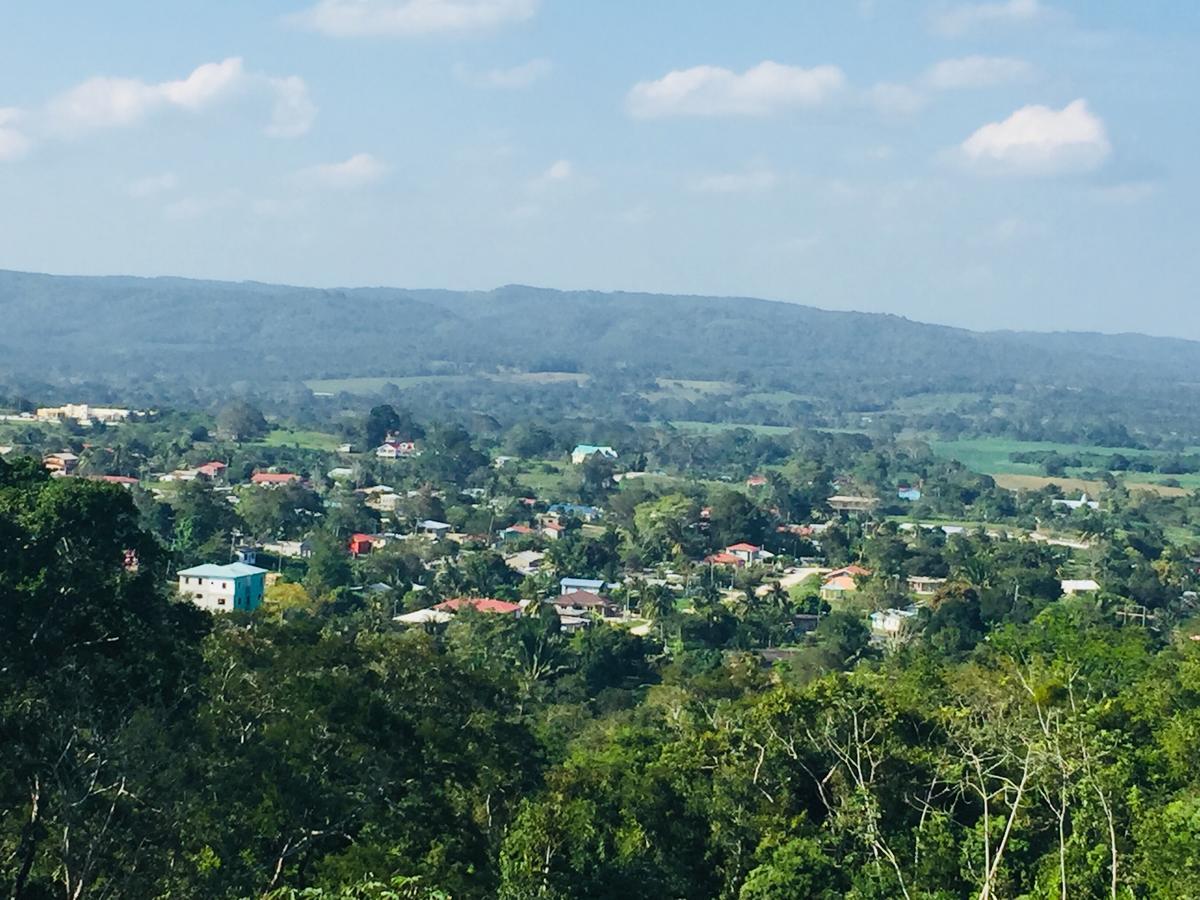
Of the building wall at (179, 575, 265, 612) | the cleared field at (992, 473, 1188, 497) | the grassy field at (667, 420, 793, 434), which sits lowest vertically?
the grassy field at (667, 420, 793, 434)

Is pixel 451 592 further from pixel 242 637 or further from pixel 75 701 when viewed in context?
pixel 75 701

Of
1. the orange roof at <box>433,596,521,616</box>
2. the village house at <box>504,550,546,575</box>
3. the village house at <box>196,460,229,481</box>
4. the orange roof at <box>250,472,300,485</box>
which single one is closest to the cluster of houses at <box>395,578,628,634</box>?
the orange roof at <box>433,596,521,616</box>

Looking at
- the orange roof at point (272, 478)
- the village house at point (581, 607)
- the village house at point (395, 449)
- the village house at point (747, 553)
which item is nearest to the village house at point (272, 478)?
the orange roof at point (272, 478)

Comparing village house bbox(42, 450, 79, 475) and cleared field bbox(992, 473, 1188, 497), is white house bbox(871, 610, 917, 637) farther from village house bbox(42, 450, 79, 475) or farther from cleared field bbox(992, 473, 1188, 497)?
cleared field bbox(992, 473, 1188, 497)

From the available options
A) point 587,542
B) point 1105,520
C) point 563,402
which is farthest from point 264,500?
point 563,402

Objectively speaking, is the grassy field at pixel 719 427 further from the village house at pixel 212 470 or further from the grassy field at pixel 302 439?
the village house at pixel 212 470

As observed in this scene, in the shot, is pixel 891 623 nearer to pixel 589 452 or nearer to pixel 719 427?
pixel 589 452
